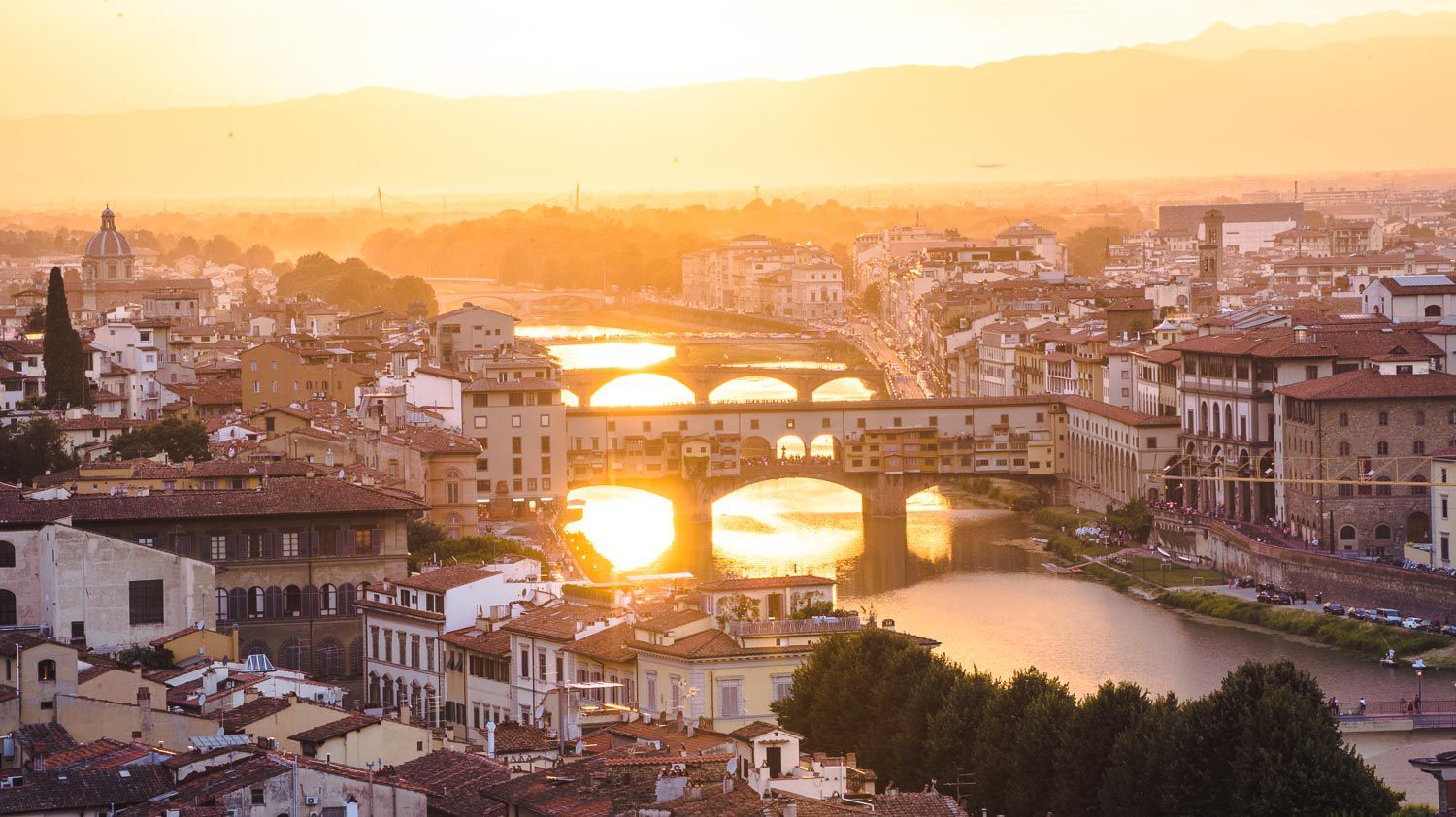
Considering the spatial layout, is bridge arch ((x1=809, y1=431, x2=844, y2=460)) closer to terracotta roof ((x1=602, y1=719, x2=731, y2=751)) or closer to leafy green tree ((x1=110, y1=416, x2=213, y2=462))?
leafy green tree ((x1=110, y1=416, x2=213, y2=462))

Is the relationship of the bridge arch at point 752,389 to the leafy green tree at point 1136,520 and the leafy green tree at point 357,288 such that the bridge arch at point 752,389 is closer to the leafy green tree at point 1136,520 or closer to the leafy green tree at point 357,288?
the leafy green tree at point 357,288

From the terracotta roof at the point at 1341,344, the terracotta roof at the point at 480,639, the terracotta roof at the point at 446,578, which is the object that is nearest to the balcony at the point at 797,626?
the terracotta roof at the point at 480,639

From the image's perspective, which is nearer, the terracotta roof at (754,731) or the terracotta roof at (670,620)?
the terracotta roof at (754,731)

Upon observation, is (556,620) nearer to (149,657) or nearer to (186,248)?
(149,657)

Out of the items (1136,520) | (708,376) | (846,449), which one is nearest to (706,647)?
(1136,520)

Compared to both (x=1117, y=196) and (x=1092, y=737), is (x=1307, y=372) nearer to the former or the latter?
(x=1092, y=737)

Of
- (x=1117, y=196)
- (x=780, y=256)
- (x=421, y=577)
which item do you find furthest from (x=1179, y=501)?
(x=1117, y=196)

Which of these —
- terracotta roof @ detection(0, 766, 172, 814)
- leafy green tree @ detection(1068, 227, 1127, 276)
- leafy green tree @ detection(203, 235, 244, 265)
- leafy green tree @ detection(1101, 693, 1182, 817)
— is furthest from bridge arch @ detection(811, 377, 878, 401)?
leafy green tree @ detection(203, 235, 244, 265)
